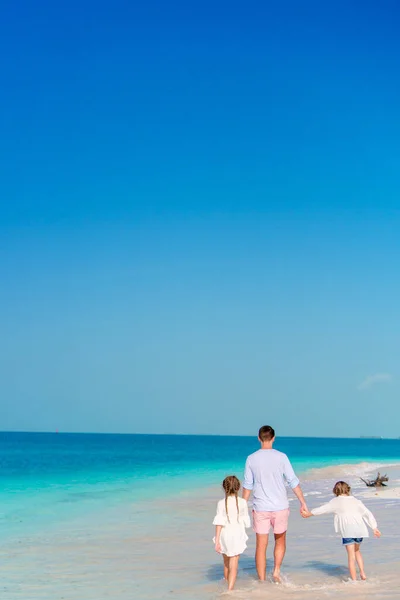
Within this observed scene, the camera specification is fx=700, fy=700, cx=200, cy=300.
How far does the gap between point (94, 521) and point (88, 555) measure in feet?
16.8

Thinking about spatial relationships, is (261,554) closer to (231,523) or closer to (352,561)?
(231,523)

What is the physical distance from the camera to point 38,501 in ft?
76.4

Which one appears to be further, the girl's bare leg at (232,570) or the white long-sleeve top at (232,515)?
the girl's bare leg at (232,570)

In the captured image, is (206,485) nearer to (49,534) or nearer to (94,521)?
(94,521)

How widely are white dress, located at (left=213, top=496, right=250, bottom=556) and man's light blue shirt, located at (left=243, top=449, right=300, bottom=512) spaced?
26 centimetres

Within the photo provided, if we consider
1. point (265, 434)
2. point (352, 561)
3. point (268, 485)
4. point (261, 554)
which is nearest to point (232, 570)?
point (261, 554)

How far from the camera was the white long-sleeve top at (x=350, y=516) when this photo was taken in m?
8.46

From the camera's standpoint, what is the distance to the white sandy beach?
28.3ft

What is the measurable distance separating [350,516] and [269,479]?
1086 millimetres

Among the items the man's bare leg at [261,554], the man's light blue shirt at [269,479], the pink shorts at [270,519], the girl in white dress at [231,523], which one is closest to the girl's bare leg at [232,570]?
the girl in white dress at [231,523]

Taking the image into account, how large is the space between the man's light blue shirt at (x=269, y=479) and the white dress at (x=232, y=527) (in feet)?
0.86

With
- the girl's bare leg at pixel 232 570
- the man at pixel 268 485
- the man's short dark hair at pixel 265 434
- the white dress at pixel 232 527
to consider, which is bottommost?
the girl's bare leg at pixel 232 570

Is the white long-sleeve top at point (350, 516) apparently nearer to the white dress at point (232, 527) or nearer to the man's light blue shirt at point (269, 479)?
the man's light blue shirt at point (269, 479)

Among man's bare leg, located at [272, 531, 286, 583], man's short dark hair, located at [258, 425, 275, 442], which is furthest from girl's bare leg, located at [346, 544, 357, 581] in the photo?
man's short dark hair, located at [258, 425, 275, 442]
